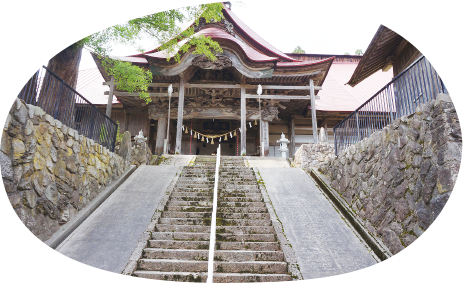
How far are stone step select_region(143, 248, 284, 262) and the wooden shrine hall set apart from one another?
732cm

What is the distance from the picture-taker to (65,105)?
5332 mm

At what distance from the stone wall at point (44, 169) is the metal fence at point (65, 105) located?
0.20 metres

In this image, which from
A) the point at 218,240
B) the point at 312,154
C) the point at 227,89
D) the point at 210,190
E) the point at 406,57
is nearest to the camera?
the point at 218,240

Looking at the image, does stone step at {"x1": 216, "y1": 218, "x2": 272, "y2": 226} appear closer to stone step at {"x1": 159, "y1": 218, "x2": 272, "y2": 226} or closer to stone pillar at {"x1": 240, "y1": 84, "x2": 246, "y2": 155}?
stone step at {"x1": 159, "y1": 218, "x2": 272, "y2": 226}

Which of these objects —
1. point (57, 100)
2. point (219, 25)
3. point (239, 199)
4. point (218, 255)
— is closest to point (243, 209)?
point (239, 199)

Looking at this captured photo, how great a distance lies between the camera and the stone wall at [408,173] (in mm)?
3539

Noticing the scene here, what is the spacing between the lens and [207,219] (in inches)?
218

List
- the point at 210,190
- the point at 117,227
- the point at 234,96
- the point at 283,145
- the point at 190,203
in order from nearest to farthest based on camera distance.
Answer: the point at 117,227 → the point at 190,203 → the point at 210,190 → the point at 283,145 → the point at 234,96

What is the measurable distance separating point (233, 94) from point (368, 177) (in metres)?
8.88

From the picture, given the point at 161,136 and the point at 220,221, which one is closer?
the point at 220,221

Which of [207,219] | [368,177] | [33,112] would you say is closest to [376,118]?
[368,177]

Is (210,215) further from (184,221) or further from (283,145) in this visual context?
(283,145)

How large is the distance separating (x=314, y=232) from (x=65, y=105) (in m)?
5.20

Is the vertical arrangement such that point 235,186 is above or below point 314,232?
above
